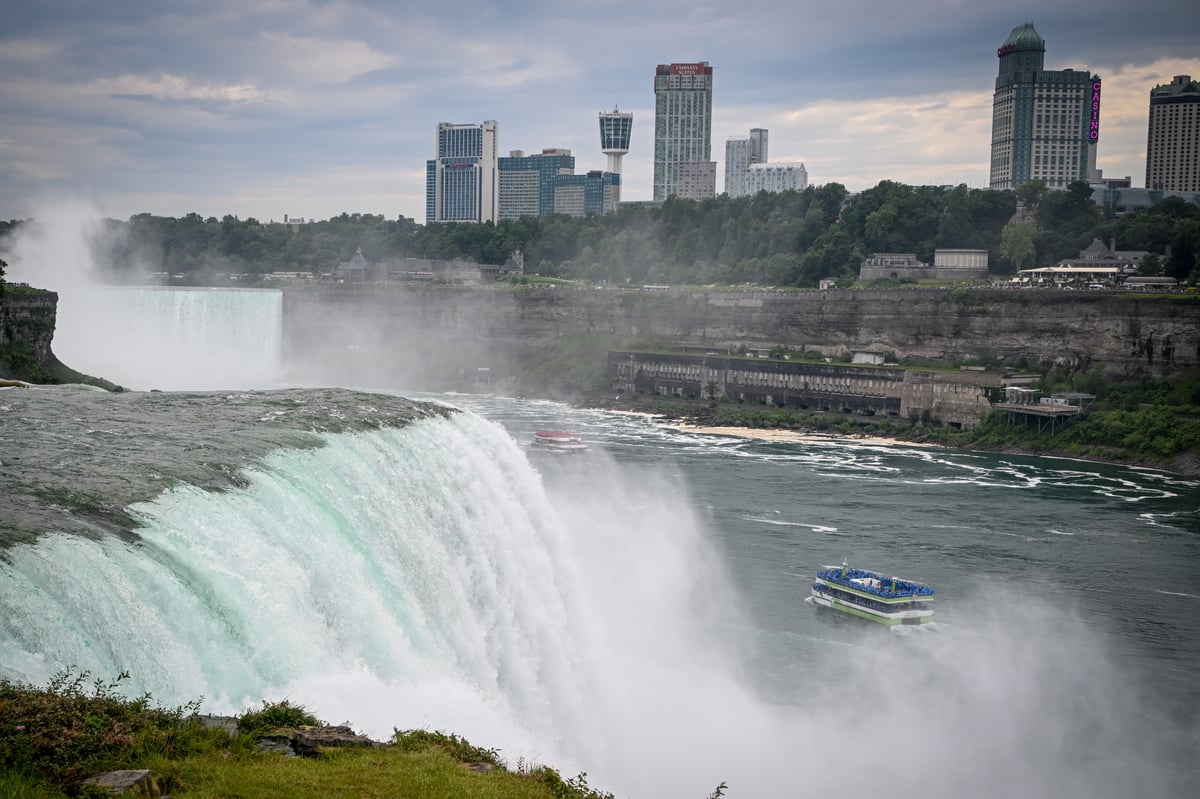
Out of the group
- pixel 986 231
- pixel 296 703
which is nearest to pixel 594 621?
pixel 296 703

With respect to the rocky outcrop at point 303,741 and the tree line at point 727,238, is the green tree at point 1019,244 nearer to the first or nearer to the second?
the tree line at point 727,238

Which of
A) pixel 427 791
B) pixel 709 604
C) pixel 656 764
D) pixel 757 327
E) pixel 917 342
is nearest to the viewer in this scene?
pixel 427 791

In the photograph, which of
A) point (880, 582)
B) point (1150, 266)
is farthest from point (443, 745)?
point (1150, 266)

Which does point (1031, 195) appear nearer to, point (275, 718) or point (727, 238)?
point (727, 238)

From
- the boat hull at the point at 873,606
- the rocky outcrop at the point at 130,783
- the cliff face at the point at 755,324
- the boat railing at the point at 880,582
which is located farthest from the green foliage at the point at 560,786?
the cliff face at the point at 755,324

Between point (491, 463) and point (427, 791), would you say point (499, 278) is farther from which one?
point (427, 791)

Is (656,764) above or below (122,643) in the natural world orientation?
below

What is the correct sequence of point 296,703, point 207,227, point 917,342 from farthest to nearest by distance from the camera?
point 207,227 → point 917,342 → point 296,703
